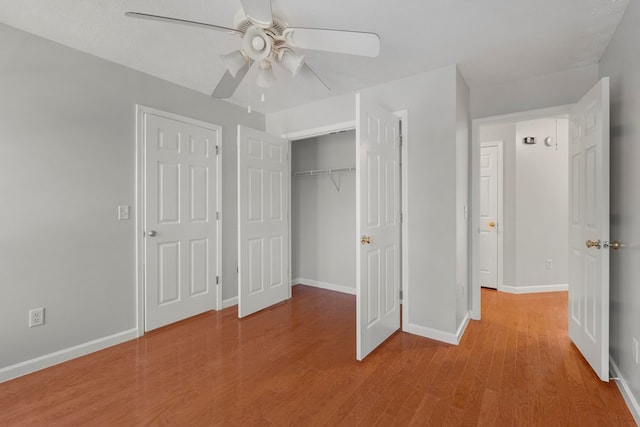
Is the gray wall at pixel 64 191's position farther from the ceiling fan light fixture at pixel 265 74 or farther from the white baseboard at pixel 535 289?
the white baseboard at pixel 535 289

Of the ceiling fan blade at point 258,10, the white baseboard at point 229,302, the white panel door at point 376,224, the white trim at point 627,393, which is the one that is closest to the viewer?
the ceiling fan blade at point 258,10

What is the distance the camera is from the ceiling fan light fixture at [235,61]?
6.08 feet

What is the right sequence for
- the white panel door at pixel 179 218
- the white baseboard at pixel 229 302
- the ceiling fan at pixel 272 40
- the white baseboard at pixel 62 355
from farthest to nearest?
the white baseboard at pixel 229 302
the white panel door at pixel 179 218
the white baseboard at pixel 62 355
the ceiling fan at pixel 272 40

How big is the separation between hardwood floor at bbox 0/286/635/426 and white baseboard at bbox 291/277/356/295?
128 centimetres

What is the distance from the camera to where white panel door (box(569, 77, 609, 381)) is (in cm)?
195

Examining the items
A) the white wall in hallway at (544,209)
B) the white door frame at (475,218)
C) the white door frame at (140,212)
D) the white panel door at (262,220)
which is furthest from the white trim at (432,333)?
the white door frame at (140,212)

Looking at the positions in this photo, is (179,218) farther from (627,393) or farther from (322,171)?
(627,393)

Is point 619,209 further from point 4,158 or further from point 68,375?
point 4,158

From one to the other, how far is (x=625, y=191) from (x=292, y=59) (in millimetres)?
2318

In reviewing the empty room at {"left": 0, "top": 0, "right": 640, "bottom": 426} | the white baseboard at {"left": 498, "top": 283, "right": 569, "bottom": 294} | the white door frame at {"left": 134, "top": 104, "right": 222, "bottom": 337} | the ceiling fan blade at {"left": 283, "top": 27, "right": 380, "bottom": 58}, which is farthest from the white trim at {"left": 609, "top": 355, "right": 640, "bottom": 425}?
the white door frame at {"left": 134, "top": 104, "right": 222, "bottom": 337}

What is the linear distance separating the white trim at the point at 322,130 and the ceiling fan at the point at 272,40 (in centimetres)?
134

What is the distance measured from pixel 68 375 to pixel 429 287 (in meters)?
2.94

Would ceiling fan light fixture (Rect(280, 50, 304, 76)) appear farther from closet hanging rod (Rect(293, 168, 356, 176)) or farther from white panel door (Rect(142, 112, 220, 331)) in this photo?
closet hanging rod (Rect(293, 168, 356, 176))

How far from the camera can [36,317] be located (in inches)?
87.2
